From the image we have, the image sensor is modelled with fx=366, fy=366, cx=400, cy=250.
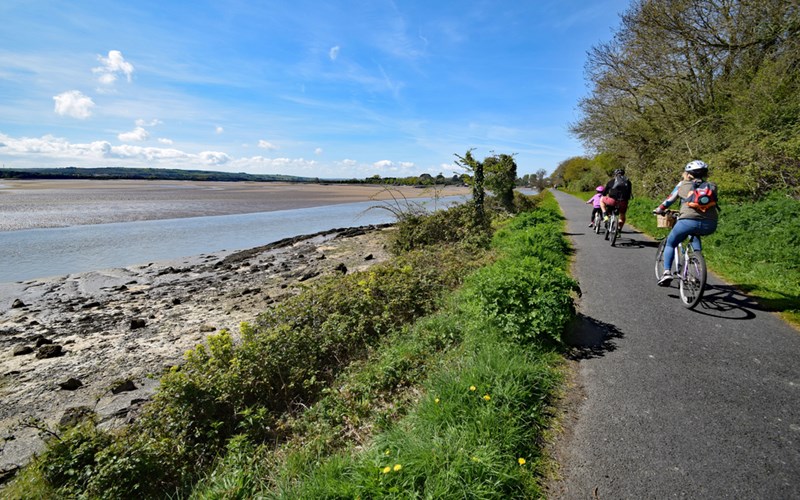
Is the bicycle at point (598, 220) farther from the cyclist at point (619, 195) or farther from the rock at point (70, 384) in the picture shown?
the rock at point (70, 384)

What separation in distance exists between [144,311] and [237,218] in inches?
863

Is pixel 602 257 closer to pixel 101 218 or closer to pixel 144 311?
pixel 144 311

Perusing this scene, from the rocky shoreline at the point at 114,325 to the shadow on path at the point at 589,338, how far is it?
17.3 ft

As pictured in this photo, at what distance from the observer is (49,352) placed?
23.4 ft

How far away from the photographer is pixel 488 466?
102 inches

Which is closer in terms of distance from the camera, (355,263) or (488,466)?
(488,466)

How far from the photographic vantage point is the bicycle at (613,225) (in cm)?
1063

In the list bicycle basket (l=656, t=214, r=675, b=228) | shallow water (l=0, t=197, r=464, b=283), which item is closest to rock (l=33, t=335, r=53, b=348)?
shallow water (l=0, t=197, r=464, b=283)

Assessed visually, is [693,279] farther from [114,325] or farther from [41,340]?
[41,340]

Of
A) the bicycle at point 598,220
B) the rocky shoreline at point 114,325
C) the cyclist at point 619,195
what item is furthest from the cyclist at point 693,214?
the bicycle at point 598,220

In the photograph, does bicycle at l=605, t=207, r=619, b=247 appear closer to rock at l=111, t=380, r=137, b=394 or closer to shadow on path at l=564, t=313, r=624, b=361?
shadow on path at l=564, t=313, r=624, b=361

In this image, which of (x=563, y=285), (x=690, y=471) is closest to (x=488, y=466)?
(x=690, y=471)

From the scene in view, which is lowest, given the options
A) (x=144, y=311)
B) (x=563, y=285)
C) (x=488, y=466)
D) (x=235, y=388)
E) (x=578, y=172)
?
(x=144, y=311)

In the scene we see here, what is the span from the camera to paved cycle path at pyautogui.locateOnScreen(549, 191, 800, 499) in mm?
2559
